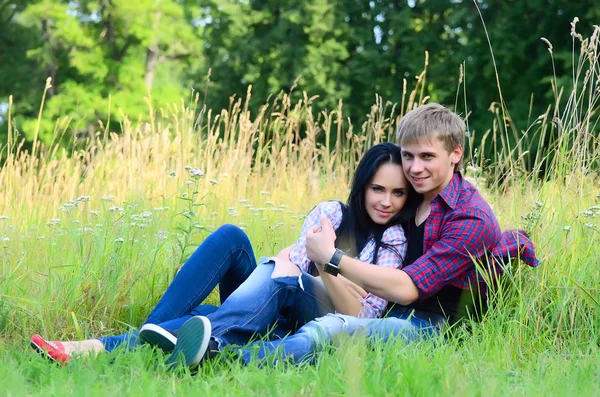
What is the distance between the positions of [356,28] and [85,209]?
12523mm

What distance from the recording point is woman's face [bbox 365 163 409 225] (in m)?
3.11

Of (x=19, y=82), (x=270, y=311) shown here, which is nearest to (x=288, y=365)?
(x=270, y=311)

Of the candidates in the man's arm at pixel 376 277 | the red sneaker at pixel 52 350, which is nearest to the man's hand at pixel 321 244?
the man's arm at pixel 376 277

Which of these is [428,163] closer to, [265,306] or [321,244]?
[321,244]

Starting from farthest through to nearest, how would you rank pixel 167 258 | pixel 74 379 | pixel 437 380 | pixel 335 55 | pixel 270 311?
pixel 335 55 → pixel 167 258 → pixel 270 311 → pixel 74 379 → pixel 437 380

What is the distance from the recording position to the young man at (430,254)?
2801 mm

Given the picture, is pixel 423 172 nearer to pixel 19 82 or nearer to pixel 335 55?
pixel 335 55

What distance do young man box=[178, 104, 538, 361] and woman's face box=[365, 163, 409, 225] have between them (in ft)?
0.23

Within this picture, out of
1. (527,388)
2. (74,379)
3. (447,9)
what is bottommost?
(74,379)

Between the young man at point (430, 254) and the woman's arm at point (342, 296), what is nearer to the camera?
the young man at point (430, 254)

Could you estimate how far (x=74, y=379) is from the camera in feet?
7.98

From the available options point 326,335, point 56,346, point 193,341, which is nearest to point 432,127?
point 326,335

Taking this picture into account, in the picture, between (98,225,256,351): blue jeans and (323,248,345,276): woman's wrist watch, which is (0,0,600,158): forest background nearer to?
(98,225,256,351): blue jeans

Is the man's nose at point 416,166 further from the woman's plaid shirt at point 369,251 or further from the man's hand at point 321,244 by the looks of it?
the man's hand at point 321,244
